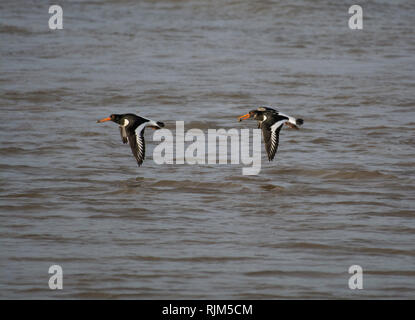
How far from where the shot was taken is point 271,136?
9.12m

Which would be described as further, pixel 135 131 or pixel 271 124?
pixel 271 124

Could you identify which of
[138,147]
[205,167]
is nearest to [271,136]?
[205,167]

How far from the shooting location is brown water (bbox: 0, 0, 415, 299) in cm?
641

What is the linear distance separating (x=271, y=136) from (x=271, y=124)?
26 cm

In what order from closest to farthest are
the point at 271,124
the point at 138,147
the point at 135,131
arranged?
the point at 138,147
the point at 135,131
the point at 271,124

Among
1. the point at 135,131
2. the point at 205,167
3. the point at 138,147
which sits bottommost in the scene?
the point at 205,167

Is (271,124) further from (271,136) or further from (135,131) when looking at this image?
(135,131)

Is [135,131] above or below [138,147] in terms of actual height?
above

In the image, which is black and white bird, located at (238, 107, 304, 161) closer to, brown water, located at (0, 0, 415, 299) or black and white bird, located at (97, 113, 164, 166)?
brown water, located at (0, 0, 415, 299)

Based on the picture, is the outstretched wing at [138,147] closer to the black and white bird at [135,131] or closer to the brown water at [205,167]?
the black and white bird at [135,131]

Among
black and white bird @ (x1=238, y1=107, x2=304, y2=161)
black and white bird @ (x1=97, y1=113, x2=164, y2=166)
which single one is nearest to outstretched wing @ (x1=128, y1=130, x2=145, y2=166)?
black and white bird @ (x1=97, y1=113, x2=164, y2=166)

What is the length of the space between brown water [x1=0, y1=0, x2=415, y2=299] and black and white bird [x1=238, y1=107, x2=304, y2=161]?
35 cm

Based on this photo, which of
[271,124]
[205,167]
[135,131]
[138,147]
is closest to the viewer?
[138,147]

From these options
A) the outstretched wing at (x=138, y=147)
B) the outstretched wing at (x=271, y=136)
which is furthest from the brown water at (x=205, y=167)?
the outstretched wing at (x=271, y=136)
